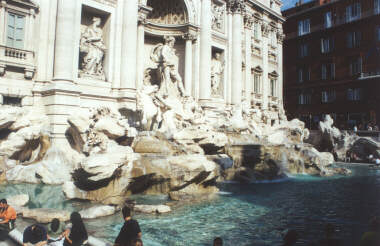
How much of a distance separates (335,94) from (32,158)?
2547 centimetres

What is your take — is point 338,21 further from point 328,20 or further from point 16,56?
point 16,56

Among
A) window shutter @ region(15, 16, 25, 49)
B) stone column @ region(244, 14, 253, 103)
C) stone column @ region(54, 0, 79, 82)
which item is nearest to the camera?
window shutter @ region(15, 16, 25, 49)

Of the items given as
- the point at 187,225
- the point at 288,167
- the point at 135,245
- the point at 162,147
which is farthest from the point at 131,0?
the point at 135,245

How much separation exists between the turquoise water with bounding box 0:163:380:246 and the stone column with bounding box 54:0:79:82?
4906mm

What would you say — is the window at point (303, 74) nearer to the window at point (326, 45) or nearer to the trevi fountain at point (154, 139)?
the window at point (326, 45)

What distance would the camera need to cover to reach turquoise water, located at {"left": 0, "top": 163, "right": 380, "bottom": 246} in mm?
5457

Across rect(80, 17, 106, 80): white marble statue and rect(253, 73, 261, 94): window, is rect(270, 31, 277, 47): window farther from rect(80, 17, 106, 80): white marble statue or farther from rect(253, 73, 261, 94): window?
rect(80, 17, 106, 80): white marble statue

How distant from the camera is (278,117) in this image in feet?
84.3

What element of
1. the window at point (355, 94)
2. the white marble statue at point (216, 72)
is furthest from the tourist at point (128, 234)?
the window at point (355, 94)

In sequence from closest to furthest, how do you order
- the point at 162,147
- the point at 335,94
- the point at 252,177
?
the point at 162,147 < the point at 252,177 < the point at 335,94

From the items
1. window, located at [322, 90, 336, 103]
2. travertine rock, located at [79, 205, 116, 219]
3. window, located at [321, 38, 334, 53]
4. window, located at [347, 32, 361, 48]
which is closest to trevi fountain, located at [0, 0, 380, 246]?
travertine rock, located at [79, 205, 116, 219]

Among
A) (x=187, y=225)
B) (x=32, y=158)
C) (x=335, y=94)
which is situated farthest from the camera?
(x=335, y=94)

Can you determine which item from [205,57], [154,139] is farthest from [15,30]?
[205,57]

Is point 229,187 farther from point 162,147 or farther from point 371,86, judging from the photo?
point 371,86
